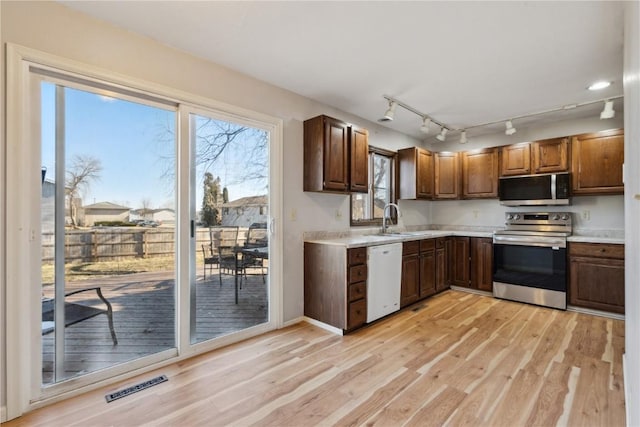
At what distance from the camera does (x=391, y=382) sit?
6.84ft

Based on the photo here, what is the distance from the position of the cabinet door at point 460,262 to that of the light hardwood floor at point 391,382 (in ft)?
4.62

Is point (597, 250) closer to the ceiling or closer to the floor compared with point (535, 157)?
closer to the floor

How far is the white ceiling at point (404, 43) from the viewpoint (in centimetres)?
189

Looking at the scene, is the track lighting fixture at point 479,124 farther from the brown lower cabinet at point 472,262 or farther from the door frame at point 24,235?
the door frame at point 24,235

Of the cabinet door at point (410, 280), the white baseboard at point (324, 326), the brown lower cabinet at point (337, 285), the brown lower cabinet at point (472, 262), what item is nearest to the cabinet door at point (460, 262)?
the brown lower cabinet at point (472, 262)

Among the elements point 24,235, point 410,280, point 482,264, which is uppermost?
point 24,235

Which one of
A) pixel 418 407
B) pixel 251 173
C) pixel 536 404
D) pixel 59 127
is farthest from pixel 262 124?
pixel 536 404

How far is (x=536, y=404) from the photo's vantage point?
184 centimetres

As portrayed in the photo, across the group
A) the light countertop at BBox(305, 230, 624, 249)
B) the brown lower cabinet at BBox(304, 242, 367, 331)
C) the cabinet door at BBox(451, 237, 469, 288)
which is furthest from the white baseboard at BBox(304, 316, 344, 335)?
the cabinet door at BBox(451, 237, 469, 288)

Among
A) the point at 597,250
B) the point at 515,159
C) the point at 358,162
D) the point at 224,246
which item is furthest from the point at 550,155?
the point at 224,246

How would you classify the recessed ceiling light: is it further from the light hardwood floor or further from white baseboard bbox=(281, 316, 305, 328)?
white baseboard bbox=(281, 316, 305, 328)

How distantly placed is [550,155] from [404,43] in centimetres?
295

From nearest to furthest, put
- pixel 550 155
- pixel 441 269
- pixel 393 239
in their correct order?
1. pixel 393 239
2. pixel 550 155
3. pixel 441 269

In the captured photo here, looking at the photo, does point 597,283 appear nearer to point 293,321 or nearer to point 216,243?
point 293,321
